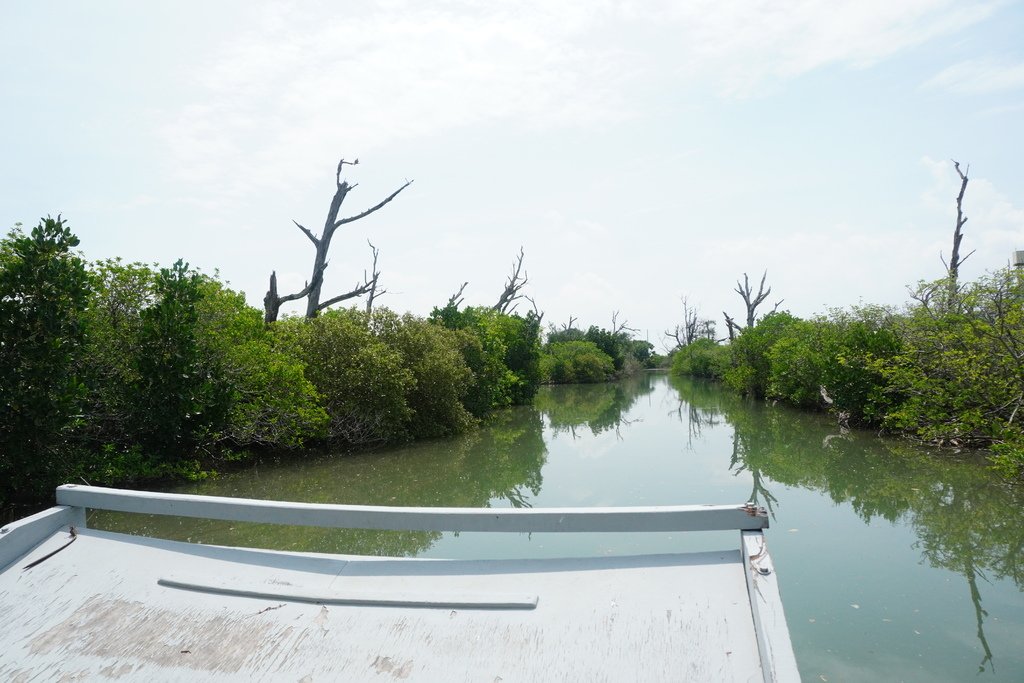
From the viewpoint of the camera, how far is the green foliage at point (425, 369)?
49.4 feet

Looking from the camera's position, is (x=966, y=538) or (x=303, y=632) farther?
(x=966, y=538)

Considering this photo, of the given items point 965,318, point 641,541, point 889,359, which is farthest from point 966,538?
point 889,359

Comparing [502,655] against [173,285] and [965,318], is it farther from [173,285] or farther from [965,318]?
[965,318]

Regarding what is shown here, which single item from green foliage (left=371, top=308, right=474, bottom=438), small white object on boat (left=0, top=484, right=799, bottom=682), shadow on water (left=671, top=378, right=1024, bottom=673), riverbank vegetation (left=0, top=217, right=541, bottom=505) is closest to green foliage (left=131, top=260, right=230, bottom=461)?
riverbank vegetation (left=0, top=217, right=541, bottom=505)

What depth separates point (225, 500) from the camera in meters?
2.75

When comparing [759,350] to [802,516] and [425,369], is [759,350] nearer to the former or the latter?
[425,369]

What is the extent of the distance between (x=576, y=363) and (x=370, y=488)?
37.5m

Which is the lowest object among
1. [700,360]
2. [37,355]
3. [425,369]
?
[700,360]

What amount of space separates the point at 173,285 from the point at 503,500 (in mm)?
5568

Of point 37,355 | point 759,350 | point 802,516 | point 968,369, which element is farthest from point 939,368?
point 759,350

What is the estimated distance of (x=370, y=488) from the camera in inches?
383

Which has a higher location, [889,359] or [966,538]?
[889,359]

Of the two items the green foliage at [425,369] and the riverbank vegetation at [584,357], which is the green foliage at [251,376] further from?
the riverbank vegetation at [584,357]

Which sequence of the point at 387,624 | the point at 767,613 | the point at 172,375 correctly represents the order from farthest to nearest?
the point at 172,375 → the point at 387,624 → the point at 767,613
